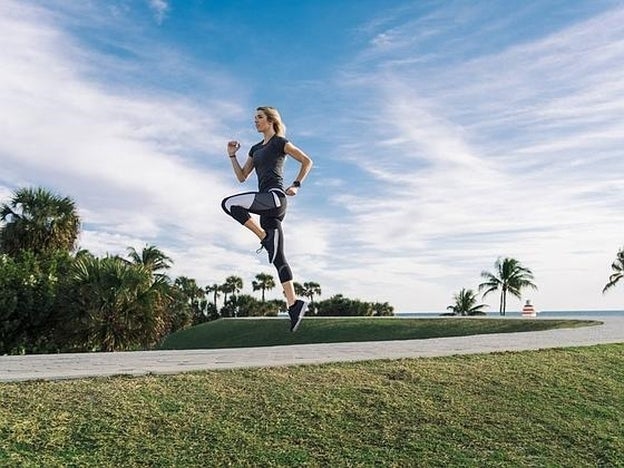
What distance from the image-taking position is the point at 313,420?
5.59 metres

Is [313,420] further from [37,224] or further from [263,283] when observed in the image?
[263,283]

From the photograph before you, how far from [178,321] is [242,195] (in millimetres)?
25464

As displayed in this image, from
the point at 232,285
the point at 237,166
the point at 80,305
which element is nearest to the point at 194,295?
the point at 232,285

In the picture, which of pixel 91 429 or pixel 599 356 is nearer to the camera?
pixel 91 429

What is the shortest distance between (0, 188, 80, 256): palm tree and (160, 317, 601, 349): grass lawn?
816cm

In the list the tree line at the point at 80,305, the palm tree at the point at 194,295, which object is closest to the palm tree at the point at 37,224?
the tree line at the point at 80,305

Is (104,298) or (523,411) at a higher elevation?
(104,298)

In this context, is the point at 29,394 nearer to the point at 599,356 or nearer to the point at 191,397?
the point at 191,397

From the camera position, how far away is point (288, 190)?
8.10m

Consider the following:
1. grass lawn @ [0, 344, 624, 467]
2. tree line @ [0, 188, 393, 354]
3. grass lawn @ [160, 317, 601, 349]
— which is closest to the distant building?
grass lawn @ [160, 317, 601, 349]

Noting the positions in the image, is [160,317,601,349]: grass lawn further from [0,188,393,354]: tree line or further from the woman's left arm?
the woman's left arm

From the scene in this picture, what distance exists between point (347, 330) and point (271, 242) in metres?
18.2

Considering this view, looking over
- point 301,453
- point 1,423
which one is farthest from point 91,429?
point 301,453

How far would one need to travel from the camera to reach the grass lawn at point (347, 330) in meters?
22.1
